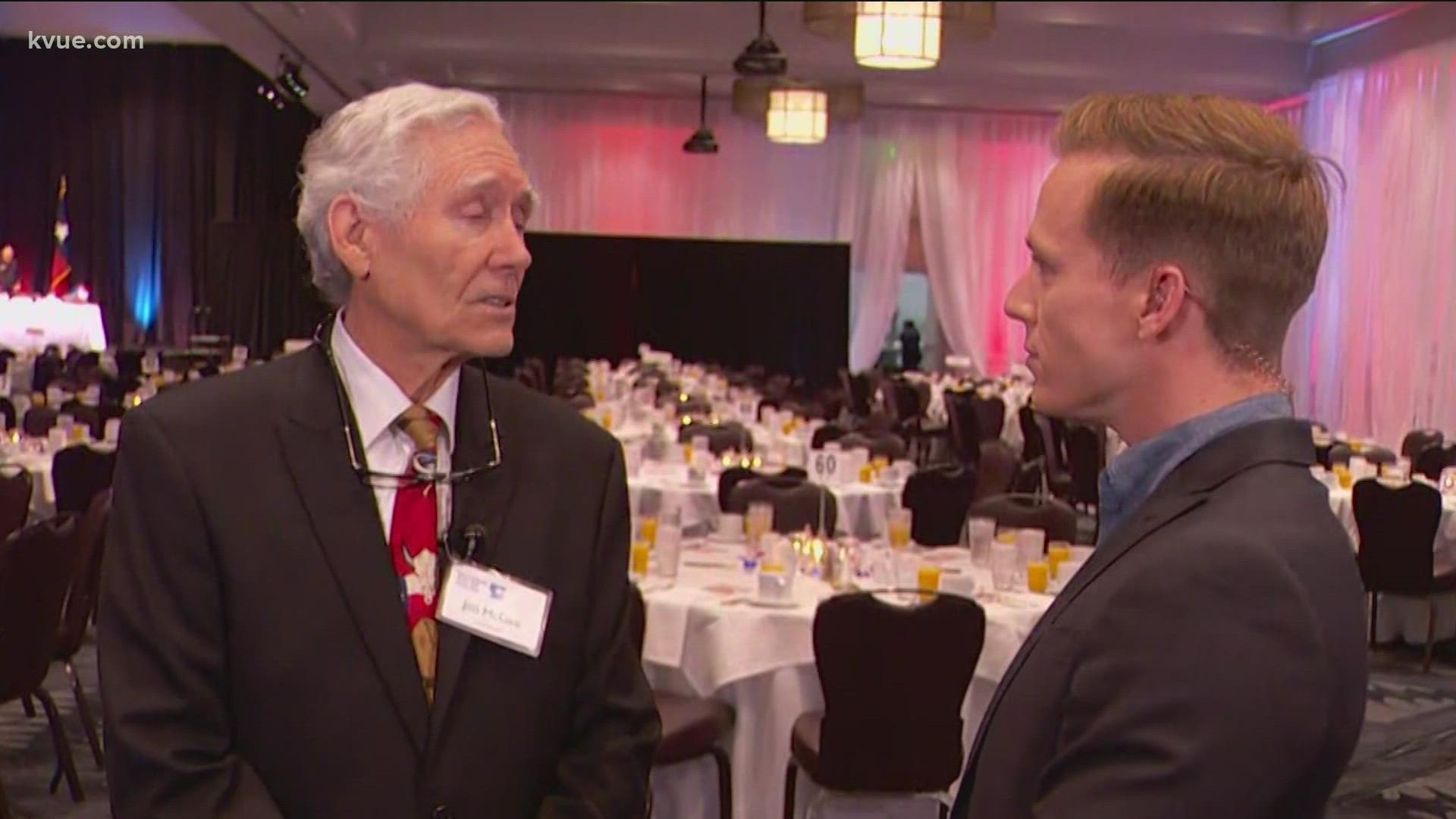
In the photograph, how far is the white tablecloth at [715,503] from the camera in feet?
24.8

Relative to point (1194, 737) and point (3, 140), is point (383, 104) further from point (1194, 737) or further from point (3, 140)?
point (3, 140)

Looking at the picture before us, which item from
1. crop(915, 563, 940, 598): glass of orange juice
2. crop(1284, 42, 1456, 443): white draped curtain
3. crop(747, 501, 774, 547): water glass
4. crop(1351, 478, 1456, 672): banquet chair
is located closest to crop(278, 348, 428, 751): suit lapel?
crop(915, 563, 940, 598): glass of orange juice

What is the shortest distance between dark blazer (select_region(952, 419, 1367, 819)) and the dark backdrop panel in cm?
1877

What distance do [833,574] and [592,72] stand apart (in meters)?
12.8

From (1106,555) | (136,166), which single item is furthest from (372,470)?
(136,166)

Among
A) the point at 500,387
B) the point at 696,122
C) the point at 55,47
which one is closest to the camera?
the point at 500,387

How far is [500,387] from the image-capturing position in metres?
2.21

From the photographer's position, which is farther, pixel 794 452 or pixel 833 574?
pixel 794 452

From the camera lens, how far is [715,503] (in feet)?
25.3

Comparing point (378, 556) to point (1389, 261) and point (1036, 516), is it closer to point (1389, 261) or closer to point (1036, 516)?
point (1036, 516)

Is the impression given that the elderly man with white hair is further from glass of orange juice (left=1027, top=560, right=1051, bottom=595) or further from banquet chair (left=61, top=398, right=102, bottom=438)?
banquet chair (left=61, top=398, right=102, bottom=438)

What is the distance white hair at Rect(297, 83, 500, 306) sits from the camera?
1986mm

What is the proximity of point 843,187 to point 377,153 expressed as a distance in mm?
18296

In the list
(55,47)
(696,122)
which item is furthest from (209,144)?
(696,122)
